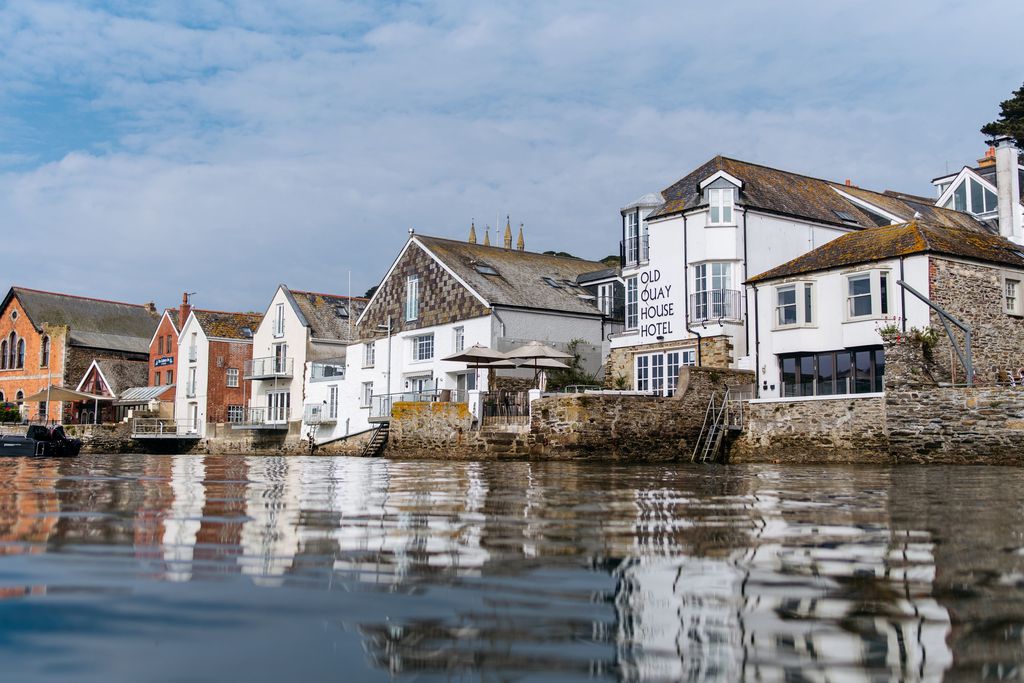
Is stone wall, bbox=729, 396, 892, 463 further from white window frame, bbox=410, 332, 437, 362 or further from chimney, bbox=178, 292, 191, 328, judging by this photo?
chimney, bbox=178, 292, 191, 328

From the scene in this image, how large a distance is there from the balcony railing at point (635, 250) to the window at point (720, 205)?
11.6ft

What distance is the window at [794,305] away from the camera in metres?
32.4

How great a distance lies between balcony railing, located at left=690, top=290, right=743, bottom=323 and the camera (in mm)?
35156

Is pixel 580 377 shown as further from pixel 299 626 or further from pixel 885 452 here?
pixel 299 626

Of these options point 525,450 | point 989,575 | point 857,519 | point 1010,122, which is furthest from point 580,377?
point 989,575

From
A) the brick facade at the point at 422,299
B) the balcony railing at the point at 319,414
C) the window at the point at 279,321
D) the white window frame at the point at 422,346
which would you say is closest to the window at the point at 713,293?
the brick facade at the point at 422,299

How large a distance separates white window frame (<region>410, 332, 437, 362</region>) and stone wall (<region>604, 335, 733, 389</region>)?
9.40 metres

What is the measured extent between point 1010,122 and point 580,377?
28508 mm

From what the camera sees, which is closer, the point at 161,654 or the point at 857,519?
the point at 161,654

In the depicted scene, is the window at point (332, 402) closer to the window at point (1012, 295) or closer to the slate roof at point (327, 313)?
the slate roof at point (327, 313)

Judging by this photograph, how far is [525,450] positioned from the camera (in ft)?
103

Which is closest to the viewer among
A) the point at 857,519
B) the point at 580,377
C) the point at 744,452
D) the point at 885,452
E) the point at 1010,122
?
the point at 857,519

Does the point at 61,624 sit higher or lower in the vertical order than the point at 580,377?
lower

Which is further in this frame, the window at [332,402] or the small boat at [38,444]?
the window at [332,402]
